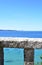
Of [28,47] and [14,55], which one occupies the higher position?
[28,47]

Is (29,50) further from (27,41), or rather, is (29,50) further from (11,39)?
(11,39)

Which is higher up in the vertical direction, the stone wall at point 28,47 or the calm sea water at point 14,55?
the stone wall at point 28,47

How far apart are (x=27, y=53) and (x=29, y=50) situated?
43 mm

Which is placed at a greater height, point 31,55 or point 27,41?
point 27,41

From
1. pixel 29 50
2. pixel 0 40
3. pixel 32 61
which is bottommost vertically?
pixel 32 61

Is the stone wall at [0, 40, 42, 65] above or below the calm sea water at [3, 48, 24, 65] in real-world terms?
above

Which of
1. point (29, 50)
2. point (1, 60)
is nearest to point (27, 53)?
point (29, 50)

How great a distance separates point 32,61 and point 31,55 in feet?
0.23

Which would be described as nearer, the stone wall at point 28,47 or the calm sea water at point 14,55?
the stone wall at point 28,47

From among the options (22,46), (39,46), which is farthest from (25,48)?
(39,46)

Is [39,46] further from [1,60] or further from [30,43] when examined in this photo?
[1,60]

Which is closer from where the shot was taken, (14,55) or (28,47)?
(28,47)

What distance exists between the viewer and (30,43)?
5.79 feet

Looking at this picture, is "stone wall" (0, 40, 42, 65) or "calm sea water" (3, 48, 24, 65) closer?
"stone wall" (0, 40, 42, 65)
